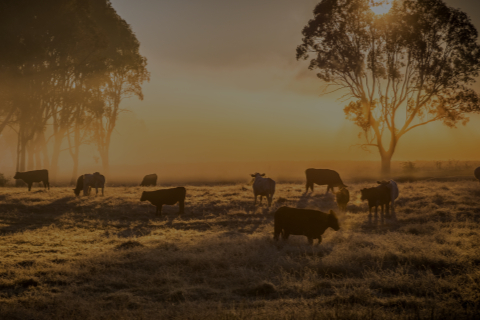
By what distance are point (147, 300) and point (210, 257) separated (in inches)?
109

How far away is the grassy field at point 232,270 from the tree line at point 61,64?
62.0 feet

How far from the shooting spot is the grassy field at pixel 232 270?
20.1ft

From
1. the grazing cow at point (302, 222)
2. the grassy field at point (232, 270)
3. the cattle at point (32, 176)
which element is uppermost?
the cattle at point (32, 176)

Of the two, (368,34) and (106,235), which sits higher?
(368,34)

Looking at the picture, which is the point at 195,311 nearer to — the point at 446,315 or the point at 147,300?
the point at 147,300

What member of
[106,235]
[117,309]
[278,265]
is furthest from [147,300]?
[106,235]

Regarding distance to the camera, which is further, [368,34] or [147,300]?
[368,34]

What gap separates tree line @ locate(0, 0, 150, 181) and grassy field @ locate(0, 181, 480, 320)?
62.0ft

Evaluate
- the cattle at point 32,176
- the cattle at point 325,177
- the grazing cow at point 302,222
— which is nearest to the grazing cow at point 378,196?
the grazing cow at point 302,222

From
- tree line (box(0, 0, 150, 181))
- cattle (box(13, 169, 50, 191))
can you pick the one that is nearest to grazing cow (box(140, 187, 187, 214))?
cattle (box(13, 169, 50, 191))

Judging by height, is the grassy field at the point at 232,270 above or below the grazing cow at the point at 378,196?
below

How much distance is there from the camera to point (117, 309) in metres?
6.39

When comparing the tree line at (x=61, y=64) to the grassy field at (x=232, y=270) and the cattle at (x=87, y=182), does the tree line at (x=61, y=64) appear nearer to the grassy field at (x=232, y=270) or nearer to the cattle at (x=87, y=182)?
the cattle at (x=87, y=182)

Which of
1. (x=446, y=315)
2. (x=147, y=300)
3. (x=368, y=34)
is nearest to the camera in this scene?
(x=446, y=315)
